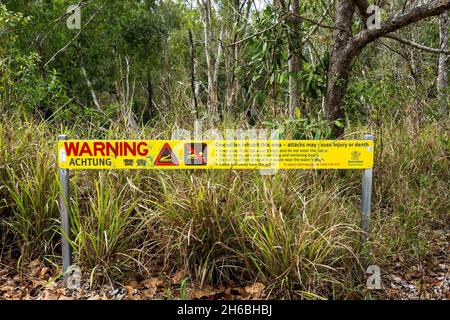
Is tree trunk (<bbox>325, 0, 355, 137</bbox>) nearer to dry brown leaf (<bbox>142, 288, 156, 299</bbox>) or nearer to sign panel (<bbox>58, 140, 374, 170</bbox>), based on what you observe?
sign panel (<bbox>58, 140, 374, 170</bbox>)

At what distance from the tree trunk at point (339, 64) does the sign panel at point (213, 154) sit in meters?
1.45

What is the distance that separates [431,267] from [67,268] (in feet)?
9.77

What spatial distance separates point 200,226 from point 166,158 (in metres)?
0.58

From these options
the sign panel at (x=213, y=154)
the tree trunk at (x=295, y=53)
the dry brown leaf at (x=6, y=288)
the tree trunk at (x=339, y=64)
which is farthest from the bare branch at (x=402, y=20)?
the dry brown leaf at (x=6, y=288)

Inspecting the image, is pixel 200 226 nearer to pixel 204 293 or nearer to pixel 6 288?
pixel 204 293

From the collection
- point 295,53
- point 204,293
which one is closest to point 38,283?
point 204,293

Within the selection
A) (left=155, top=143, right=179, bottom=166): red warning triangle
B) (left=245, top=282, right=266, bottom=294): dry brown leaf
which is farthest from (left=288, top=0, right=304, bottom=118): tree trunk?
(left=245, top=282, right=266, bottom=294): dry brown leaf

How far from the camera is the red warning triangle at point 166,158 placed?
3617 millimetres

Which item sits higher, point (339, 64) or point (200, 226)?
point (339, 64)

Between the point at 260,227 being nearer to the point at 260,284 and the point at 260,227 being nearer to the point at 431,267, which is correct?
the point at 260,284

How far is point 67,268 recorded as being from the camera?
3.52m

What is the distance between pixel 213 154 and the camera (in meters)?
3.70

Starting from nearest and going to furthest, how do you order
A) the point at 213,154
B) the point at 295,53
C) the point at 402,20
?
the point at 213,154
the point at 402,20
the point at 295,53
